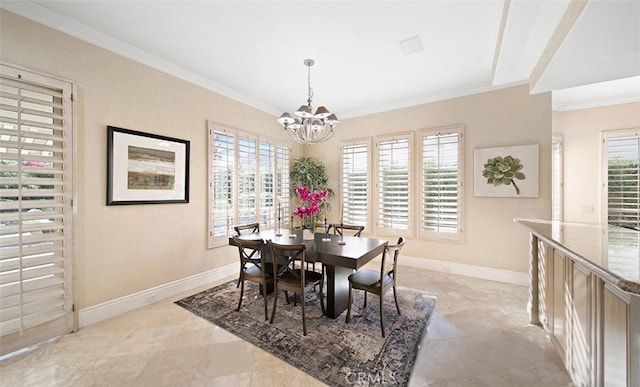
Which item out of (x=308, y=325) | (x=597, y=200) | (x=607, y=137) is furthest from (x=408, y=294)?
(x=607, y=137)

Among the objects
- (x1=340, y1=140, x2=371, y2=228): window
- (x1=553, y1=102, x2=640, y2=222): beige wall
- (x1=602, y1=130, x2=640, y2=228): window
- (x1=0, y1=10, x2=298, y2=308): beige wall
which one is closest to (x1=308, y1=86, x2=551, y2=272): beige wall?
(x1=340, y1=140, x2=371, y2=228): window

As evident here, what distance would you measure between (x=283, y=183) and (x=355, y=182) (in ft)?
4.87

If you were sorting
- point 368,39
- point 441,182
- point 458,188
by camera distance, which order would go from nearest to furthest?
1. point 368,39
2. point 458,188
3. point 441,182

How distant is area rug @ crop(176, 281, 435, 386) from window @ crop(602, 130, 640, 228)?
3903mm

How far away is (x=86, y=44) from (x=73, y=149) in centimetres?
110

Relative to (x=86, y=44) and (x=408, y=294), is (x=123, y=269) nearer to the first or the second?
(x=86, y=44)

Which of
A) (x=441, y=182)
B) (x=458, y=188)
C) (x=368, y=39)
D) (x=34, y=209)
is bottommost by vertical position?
(x=34, y=209)

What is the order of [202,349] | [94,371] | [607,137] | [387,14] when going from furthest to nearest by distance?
[607,137]
[387,14]
[202,349]
[94,371]

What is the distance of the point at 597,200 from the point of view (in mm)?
4309

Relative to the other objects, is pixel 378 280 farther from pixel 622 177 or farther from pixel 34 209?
pixel 622 177

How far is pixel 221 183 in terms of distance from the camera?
3879 millimetres

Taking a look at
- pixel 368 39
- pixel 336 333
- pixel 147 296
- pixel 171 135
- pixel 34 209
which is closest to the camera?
pixel 34 209

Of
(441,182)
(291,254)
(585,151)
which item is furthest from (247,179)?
(585,151)

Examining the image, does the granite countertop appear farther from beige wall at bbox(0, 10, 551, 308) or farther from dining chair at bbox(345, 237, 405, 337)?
beige wall at bbox(0, 10, 551, 308)
